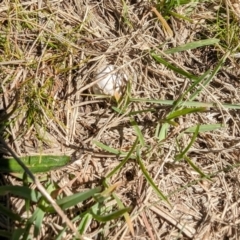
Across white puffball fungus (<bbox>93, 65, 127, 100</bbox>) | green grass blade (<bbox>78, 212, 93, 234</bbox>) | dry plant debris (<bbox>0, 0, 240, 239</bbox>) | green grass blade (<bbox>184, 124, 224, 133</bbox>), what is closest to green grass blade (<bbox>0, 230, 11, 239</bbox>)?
dry plant debris (<bbox>0, 0, 240, 239</bbox>)

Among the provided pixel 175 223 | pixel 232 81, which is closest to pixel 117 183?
pixel 175 223

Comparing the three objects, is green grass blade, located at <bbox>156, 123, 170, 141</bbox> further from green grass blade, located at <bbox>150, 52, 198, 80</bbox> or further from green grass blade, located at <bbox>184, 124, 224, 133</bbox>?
green grass blade, located at <bbox>150, 52, 198, 80</bbox>

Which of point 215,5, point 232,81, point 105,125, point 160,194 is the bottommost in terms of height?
point 160,194

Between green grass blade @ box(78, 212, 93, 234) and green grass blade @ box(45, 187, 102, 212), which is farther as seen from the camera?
green grass blade @ box(78, 212, 93, 234)

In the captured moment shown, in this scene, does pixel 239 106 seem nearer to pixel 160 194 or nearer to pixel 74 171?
pixel 160 194

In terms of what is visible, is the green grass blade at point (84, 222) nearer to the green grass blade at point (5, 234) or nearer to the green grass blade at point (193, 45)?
the green grass blade at point (5, 234)

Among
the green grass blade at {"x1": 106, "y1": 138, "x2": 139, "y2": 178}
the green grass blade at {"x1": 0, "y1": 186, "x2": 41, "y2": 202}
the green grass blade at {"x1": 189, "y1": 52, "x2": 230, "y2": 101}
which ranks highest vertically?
the green grass blade at {"x1": 189, "y1": 52, "x2": 230, "y2": 101}

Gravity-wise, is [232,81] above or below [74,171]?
above

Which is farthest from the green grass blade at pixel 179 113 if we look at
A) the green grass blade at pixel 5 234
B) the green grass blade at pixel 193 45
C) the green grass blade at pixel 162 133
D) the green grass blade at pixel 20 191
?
the green grass blade at pixel 5 234
